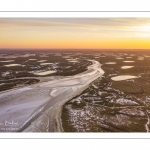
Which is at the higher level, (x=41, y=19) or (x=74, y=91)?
(x=41, y=19)

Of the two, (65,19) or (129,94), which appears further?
(129,94)

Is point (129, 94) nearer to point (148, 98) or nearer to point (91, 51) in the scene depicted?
point (148, 98)
